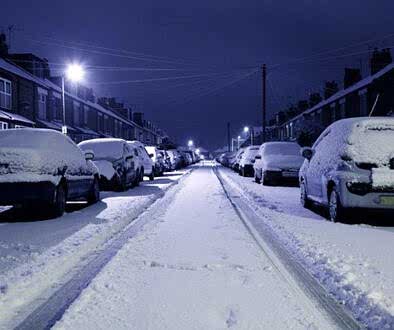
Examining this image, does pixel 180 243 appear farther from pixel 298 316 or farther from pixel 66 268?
pixel 298 316

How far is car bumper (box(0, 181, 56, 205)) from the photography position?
8797mm

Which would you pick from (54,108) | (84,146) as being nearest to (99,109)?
(54,108)

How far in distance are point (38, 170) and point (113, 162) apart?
6818mm

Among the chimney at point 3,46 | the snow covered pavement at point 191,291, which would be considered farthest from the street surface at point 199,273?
the chimney at point 3,46

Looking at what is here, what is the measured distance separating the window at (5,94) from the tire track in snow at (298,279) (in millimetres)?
25015

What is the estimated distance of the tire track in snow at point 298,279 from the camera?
3.94 metres

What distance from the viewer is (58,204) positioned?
946cm

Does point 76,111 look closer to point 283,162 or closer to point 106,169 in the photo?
point 283,162

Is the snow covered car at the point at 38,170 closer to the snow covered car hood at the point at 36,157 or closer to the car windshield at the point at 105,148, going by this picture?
the snow covered car hood at the point at 36,157

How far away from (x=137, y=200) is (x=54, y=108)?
2946 cm

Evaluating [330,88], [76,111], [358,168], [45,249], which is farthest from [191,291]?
[330,88]

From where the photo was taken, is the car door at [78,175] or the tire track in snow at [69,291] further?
the car door at [78,175]

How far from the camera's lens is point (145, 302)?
432 centimetres

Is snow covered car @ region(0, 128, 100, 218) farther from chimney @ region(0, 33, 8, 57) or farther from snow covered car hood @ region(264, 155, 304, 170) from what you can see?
chimney @ region(0, 33, 8, 57)
